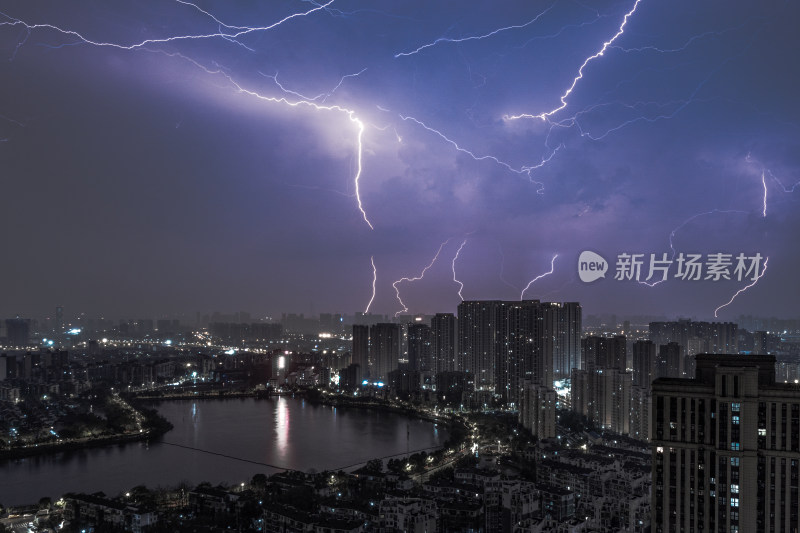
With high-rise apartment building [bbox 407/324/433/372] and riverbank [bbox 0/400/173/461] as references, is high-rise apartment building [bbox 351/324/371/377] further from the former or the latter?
riverbank [bbox 0/400/173/461]

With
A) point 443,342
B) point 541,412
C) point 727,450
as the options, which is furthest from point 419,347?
point 727,450

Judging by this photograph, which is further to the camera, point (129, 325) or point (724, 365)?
point (129, 325)

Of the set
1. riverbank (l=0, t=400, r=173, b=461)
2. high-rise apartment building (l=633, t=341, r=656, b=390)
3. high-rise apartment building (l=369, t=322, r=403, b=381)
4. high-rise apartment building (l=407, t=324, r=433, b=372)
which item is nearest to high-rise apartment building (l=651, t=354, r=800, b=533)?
high-rise apartment building (l=633, t=341, r=656, b=390)

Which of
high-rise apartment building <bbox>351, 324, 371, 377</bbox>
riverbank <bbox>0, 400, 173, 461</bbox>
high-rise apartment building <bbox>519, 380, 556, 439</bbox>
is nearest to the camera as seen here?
riverbank <bbox>0, 400, 173, 461</bbox>

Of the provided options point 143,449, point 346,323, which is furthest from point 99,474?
point 346,323

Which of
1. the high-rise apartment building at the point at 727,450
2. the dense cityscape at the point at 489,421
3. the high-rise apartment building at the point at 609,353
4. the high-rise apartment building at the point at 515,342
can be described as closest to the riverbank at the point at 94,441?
the dense cityscape at the point at 489,421

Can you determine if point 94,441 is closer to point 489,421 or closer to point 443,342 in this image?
point 489,421

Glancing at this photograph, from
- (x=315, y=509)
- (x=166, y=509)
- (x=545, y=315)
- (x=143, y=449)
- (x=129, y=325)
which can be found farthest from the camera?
(x=129, y=325)

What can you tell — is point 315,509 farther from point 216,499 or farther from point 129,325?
point 129,325

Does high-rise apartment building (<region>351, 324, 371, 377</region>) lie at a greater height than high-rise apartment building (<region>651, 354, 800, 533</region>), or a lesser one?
lesser
